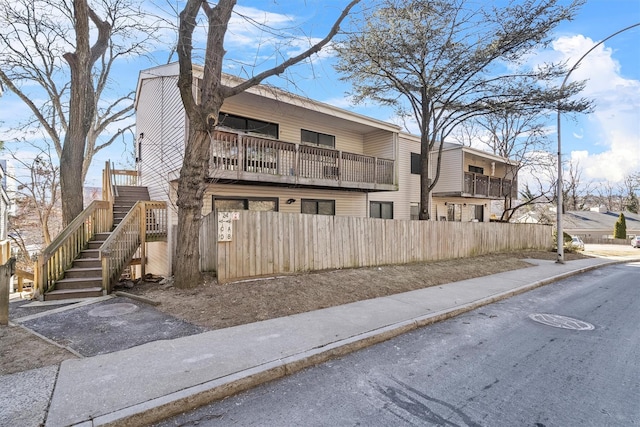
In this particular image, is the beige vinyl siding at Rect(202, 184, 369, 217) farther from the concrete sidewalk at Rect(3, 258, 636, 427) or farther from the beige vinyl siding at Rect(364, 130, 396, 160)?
the concrete sidewalk at Rect(3, 258, 636, 427)

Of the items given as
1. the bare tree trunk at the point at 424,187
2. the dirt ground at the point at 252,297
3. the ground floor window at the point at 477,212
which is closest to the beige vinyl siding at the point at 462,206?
the ground floor window at the point at 477,212

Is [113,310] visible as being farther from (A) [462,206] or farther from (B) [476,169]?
(B) [476,169]

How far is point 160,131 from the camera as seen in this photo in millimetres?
12281

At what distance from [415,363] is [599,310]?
232 inches

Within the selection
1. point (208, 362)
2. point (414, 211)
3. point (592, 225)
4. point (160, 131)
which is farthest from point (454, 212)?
point (592, 225)

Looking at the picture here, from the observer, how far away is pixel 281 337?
15.9 feet

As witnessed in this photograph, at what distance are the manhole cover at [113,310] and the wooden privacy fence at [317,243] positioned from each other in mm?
1857

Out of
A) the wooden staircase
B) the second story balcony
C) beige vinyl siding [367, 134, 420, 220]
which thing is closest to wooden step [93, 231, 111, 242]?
the wooden staircase

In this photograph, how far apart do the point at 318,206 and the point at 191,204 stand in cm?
740

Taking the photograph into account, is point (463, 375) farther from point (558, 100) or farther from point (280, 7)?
point (558, 100)

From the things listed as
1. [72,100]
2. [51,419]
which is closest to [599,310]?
[51,419]

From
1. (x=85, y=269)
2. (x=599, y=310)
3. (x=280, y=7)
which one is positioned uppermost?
(x=280, y=7)

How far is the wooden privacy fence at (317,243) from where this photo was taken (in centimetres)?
A: 801

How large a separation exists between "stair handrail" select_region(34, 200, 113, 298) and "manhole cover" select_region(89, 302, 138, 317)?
2.00 m
